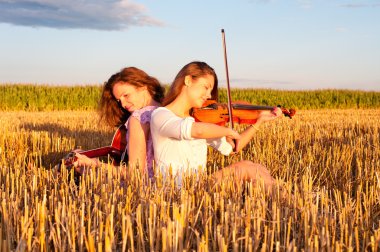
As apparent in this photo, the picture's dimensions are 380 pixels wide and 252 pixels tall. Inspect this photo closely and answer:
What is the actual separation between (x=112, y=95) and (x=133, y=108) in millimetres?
423

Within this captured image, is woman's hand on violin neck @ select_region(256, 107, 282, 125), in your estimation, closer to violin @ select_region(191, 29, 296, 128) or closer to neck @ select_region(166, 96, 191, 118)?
violin @ select_region(191, 29, 296, 128)

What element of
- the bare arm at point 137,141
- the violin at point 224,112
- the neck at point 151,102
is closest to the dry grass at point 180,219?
the bare arm at point 137,141

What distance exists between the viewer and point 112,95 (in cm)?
564

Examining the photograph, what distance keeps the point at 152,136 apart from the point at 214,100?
0.89 metres

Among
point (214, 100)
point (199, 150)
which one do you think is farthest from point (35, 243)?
point (214, 100)

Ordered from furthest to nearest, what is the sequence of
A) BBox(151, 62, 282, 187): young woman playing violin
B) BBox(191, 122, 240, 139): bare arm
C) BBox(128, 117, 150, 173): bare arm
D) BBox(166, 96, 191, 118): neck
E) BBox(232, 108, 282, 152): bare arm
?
BBox(232, 108, 282, 152): bare arm < BBox(128, 117, 150, 173): bare arm < BBox(166, 96, 191, 118): neck < BBox(151, 62, 282, 187): young woman playing violin < BBox(191, 122, 240, 139): bare arm

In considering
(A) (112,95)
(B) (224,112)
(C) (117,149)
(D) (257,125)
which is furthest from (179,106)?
(A) (112,95)

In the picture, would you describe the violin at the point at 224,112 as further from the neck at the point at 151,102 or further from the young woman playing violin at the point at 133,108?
the neck at the point at 151,102

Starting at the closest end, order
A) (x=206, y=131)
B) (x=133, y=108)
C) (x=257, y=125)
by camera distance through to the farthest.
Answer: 1. (x=206, y=131)
2. (x=257, y=125)
3. (x=133, y=108)

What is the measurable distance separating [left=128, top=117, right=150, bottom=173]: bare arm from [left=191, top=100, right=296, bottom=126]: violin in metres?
0.50

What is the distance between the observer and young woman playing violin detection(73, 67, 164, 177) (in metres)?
4.80

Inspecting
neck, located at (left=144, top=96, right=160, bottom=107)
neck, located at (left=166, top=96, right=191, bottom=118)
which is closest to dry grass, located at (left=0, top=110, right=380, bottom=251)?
neck, located at (left=166, top=96, right=191, bottom=118)

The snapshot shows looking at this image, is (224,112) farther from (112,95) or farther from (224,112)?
(112,95)

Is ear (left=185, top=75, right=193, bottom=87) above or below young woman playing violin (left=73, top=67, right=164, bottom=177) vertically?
above
